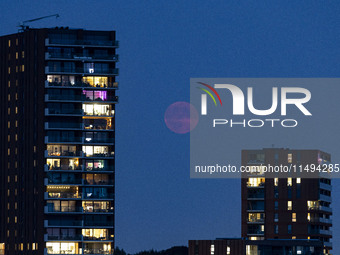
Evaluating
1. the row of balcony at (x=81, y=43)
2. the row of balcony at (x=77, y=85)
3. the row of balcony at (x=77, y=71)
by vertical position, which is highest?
the row of balcony at (x=81, y=43)

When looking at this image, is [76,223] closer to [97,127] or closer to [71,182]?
[71,182]

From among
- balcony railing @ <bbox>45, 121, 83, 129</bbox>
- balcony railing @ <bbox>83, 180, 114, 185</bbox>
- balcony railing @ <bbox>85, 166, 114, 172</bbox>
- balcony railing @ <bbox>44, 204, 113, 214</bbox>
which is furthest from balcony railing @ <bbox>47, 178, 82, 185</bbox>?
balcony railing @ <bbox>45, 121, 83, 129</bbox>

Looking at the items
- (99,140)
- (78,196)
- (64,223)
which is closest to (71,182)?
(78,196)

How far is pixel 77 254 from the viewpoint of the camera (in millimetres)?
176375

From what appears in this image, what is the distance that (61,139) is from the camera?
596 ft

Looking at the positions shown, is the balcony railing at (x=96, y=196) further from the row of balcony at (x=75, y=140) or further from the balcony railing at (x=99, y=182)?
the row of balcony at (x=75, y=140)

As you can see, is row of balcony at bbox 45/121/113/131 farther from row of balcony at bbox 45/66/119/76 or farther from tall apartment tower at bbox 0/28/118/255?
row of balcony at bbox 45/66/119/76

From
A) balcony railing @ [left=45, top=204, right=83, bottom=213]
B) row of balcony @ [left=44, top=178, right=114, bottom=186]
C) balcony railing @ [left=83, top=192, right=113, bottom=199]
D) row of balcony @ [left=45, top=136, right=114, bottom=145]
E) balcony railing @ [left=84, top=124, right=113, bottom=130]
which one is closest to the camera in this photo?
balcony railing @ [left=45, top=204, right=83, bottom=213]

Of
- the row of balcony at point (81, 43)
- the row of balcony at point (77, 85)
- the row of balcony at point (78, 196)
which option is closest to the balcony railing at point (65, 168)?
the row of balcony at point (78, 196)

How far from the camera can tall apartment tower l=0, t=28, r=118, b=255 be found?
180 meters

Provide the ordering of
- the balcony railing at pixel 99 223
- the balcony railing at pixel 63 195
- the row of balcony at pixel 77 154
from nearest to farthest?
the balcony railing at pixel 99 223 → the balcony railing at pixel 63 195 → the row of balcony at pixel 77 154

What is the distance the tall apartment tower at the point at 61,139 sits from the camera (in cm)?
17962

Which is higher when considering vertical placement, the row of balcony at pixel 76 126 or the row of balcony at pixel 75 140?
the row of balcony at pixel 76 126

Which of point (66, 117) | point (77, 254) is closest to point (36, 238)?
point (77, 254)
